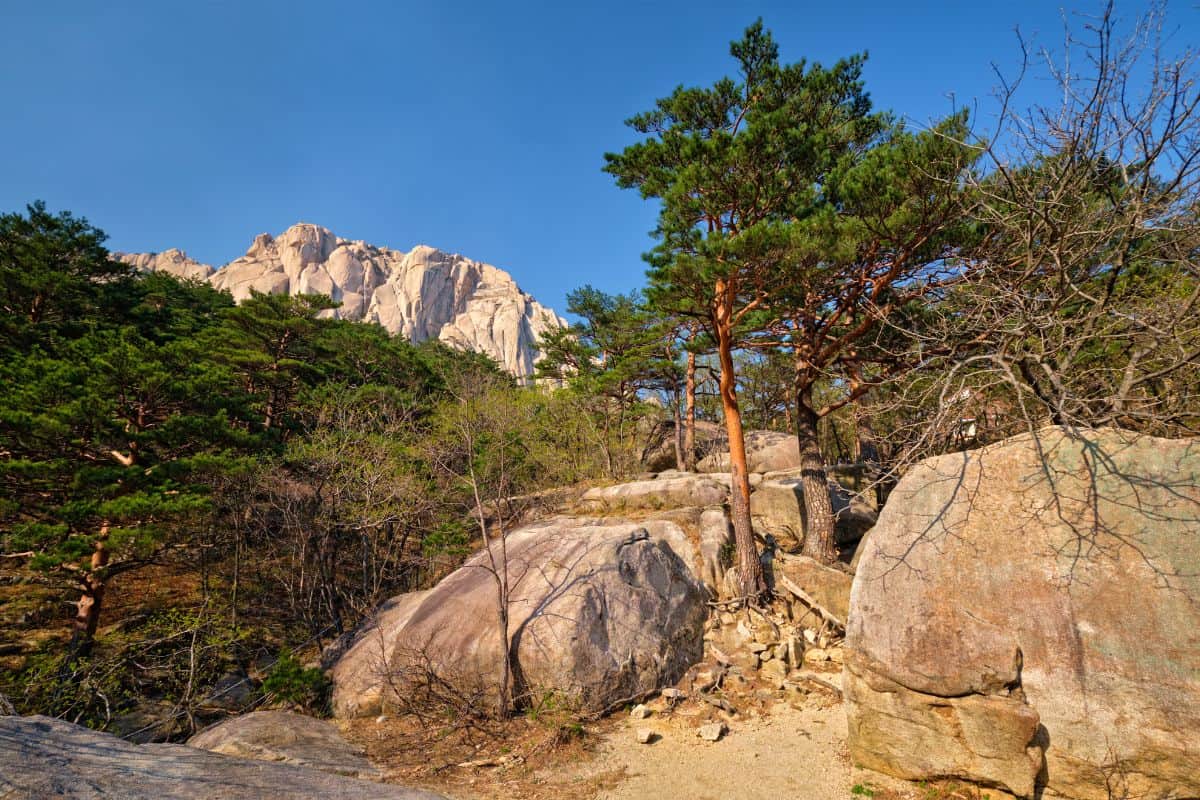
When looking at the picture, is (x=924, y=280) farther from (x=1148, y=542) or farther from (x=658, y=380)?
(x=658, y=380)

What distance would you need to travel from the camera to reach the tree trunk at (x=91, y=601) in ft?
27.9

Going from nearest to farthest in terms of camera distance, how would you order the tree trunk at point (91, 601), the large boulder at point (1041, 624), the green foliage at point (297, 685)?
the large boulder at point (1041, 624), the green foliage at point (297, 685), the tree trunk at point (91, 601)

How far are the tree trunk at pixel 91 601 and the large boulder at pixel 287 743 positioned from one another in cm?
456

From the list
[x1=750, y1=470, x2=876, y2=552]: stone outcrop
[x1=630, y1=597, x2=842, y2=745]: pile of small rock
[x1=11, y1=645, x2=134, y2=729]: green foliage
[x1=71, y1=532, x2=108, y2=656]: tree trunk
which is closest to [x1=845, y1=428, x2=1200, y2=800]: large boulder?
[x1=630, y1=597, x2=842, y2=745]: pile of small rock

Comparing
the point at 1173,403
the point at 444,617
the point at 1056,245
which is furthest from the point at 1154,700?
the point at 444,617

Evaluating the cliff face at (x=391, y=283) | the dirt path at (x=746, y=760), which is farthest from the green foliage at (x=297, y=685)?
the cliff face at (x=391, y=283)

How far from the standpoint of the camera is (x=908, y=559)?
4.86m

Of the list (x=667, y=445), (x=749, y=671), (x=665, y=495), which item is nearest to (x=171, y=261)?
(x=667, y=445)

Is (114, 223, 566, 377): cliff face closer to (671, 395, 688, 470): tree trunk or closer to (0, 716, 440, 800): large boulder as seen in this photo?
(671, 395, 688, 470): tree trunk

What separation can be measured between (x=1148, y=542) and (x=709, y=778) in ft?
14.9

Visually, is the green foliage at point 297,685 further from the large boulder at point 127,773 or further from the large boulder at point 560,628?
the large boulder at point 127,773

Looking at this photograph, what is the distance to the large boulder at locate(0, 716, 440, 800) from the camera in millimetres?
1894

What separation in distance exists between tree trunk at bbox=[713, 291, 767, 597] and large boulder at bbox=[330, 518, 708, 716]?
2.99 ft

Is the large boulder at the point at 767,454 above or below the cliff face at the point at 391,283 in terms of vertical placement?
below
